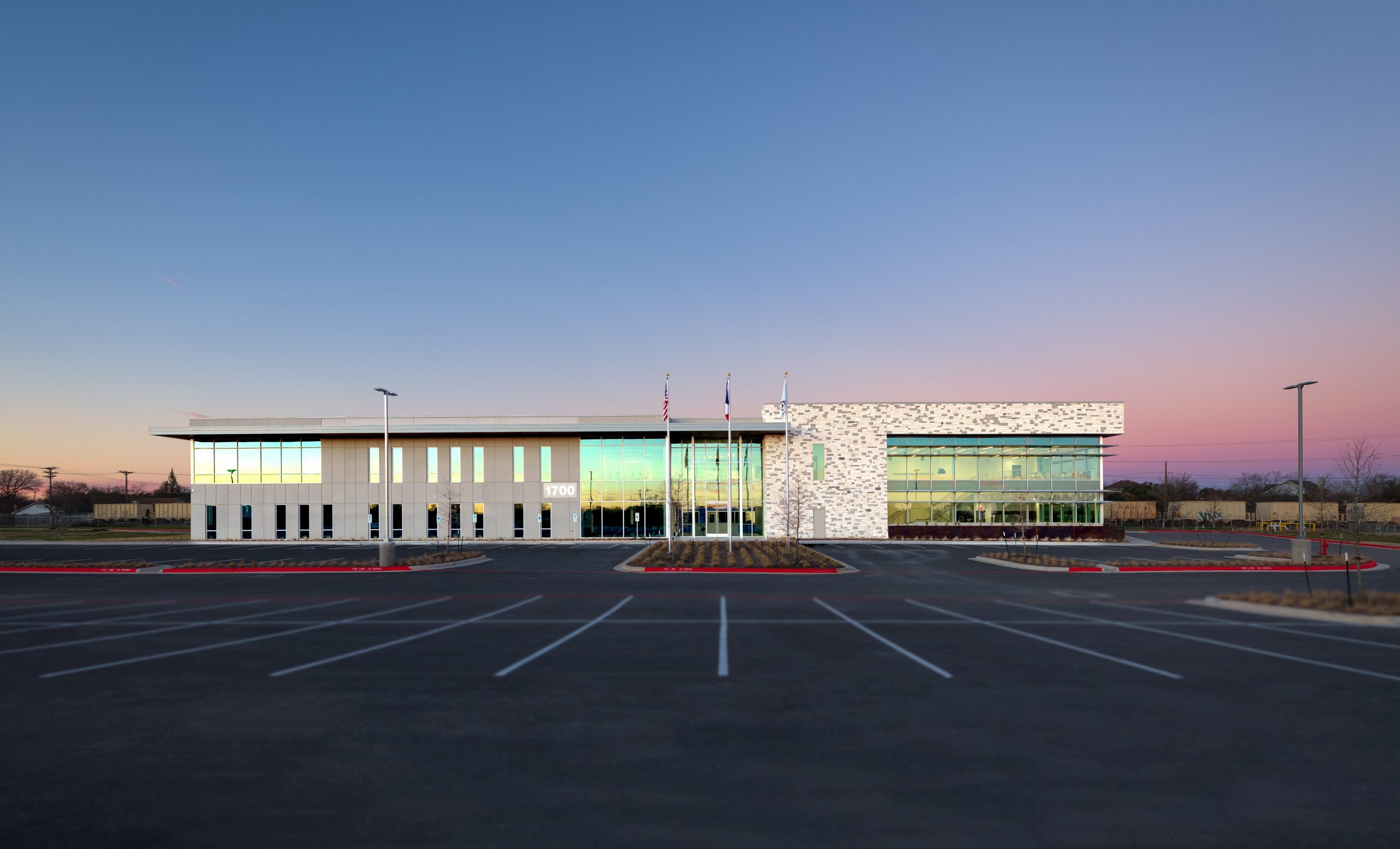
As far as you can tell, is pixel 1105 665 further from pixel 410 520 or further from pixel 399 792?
pixel 410 520

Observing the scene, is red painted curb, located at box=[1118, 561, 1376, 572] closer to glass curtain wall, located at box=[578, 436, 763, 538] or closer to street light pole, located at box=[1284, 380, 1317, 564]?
street light pole, located at box=[1284, 380, 1317, 564]

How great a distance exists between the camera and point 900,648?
12180mm

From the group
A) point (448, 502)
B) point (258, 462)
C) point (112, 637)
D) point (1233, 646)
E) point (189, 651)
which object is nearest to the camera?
point (189, 651)

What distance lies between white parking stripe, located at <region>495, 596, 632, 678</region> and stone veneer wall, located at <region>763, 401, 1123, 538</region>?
3346 cm

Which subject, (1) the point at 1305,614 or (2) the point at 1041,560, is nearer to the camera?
(1) the point at 1305,614

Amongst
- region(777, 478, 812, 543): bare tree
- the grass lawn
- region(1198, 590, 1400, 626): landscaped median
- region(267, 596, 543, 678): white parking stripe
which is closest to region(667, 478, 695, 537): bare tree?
region(777, 478, 812, 543): bare tree

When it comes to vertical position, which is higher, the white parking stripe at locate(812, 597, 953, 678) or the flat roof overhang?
the flat roof overhang

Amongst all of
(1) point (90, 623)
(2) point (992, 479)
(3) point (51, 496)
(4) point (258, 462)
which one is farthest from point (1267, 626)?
(3) point (51, 496)

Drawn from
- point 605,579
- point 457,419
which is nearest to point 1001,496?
point 605,579

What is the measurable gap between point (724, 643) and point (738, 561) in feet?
58.7

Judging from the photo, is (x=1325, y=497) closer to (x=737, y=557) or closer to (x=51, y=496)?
(x=737, y=557)

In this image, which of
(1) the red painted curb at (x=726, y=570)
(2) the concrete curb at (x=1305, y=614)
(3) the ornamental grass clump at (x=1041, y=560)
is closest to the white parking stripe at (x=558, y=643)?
(1) the red painted curb at (x=726, y=570)

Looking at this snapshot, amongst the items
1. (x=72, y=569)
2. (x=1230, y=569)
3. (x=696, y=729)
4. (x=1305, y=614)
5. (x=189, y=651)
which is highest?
(x=696, y=729)

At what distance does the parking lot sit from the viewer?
549 centimetres
